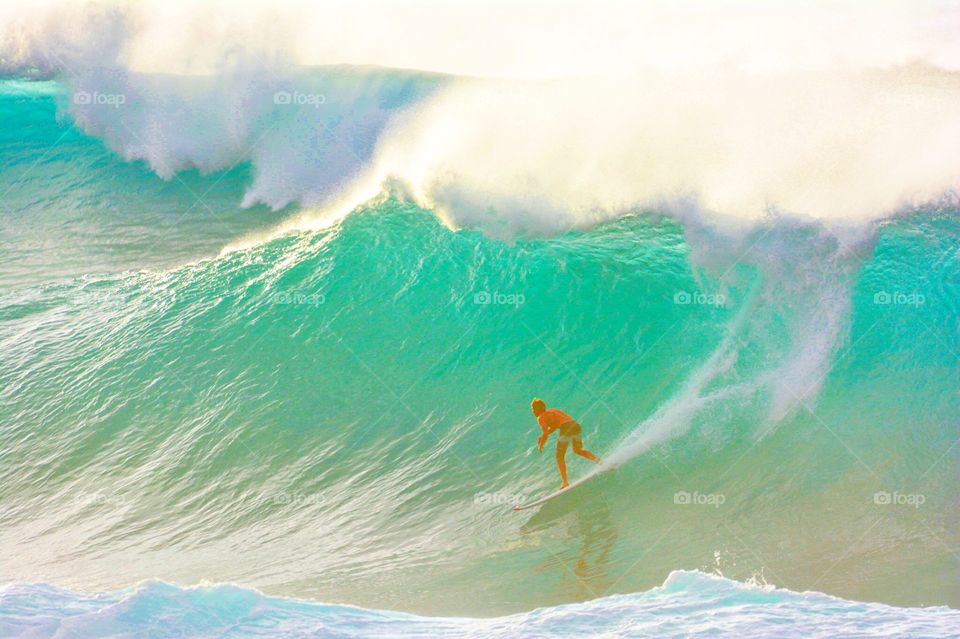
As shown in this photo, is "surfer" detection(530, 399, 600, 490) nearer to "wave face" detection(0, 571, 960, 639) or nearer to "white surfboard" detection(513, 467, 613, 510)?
"white surfboard" detection(513, 467, 613, 510)

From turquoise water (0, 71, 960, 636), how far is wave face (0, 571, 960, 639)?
26 mm

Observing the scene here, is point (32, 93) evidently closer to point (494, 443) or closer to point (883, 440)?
point (494, 443)

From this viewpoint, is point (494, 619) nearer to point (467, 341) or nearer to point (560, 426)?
point (560, 426)

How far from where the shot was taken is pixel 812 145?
1111 centimetres

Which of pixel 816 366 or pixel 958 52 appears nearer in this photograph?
pixel 816 366

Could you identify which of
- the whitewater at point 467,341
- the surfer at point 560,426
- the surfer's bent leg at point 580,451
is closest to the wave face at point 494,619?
the whitewater at point 467,341

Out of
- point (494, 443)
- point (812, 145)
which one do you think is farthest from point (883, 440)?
point (812, 145)

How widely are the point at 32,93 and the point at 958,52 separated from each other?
15.1m

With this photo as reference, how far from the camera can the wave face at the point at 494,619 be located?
520 centimetres

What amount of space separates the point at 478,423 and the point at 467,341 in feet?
4.01

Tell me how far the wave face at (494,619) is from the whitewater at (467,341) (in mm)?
25

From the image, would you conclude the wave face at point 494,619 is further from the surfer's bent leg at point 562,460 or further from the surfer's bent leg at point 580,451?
the surfer's bent leg at point 580,451

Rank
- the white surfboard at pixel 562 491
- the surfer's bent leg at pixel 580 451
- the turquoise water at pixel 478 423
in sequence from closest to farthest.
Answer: the turquoise water at pixel 478 423 < the white surfboard at pixel 562 491 < the surfer's bent leg at pixel 580 451

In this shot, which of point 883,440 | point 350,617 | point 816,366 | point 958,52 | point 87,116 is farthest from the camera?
point 958,52
